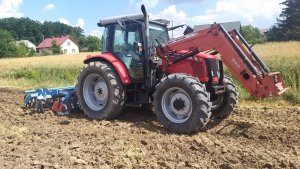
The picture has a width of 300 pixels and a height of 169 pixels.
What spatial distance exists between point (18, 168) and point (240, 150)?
10.2ft

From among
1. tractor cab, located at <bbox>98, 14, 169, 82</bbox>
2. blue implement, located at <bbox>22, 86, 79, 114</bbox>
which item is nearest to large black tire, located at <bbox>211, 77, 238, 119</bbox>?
tractor cab, located at <bbox>98, 14, 169, 82</bbox>

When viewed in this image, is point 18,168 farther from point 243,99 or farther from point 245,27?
point 245,27

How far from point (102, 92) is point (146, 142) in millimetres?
2458

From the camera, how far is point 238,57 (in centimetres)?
689

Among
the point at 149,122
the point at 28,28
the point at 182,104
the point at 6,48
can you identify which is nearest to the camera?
the point at 182,104

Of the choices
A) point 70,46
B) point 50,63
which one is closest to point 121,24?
point 50,63

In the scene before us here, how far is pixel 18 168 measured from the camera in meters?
5.28

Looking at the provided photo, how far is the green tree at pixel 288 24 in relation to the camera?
52325 millimetres

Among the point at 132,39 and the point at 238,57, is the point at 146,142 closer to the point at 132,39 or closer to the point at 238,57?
the point at 238,57

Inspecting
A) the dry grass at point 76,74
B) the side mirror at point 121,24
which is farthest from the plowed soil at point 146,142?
the dry grass at point 76,74

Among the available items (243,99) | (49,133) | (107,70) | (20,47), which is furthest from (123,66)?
(20,47)

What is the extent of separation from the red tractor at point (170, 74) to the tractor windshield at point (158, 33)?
0.08ft

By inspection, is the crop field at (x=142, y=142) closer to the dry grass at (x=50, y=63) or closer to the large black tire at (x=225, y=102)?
the large black tire at (x=225, y=102)

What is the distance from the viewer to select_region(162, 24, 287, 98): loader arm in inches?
264
